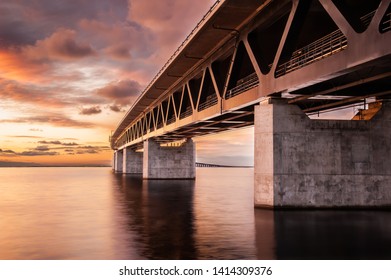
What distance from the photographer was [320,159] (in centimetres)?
2364

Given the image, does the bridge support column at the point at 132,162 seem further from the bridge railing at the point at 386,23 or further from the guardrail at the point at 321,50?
the bridge railing at the point at 386,23

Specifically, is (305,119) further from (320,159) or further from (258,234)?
(258,234)

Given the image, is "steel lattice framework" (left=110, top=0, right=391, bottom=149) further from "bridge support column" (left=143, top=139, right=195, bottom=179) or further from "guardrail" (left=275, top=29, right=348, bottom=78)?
"bridge support column" (left=143, top=139, right=195, bottom=179)

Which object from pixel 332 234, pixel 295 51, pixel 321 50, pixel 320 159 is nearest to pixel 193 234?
pixel 332 234

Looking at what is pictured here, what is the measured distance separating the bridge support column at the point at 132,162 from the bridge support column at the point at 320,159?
81.5 m

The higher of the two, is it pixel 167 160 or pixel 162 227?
pixel 167 160

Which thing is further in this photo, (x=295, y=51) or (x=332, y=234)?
(x=295, y=51)

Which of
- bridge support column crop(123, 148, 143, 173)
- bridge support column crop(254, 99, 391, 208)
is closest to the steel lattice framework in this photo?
bridge support column crop(254, 99, 391, 208)

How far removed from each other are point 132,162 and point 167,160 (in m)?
41.0

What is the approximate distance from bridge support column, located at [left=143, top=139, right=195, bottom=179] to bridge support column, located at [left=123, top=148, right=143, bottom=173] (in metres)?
38.5

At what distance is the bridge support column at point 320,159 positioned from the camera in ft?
76.6

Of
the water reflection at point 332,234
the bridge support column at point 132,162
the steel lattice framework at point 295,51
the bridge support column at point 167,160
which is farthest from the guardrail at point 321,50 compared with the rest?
the bridge support column at point 132,162

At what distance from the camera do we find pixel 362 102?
2680 centimetres
